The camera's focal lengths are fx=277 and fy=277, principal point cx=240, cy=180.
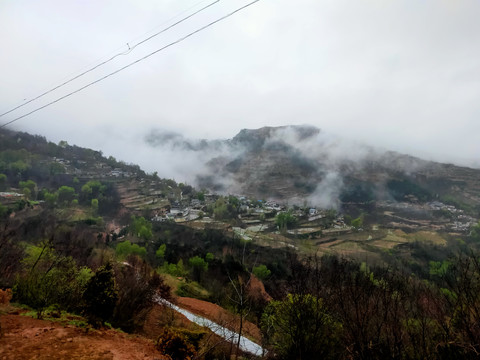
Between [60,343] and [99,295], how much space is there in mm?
1808

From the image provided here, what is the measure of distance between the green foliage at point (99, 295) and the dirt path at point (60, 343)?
586 millimetres

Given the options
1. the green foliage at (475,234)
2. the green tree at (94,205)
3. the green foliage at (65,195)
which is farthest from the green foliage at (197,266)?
the green foliage at (475,234)

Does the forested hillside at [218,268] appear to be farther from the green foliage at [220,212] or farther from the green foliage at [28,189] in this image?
the green foliage at [220,212]

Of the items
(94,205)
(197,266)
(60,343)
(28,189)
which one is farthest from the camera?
(94,205)

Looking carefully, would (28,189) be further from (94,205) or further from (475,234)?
(475,234)

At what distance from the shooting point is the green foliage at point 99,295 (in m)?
8.69

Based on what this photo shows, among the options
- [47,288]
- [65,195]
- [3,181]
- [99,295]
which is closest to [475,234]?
[99,295]

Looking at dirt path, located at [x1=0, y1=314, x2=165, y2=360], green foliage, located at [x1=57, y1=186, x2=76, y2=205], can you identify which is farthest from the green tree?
dirt path, located at [x1=0, y1=314, x2=165, y2=360]

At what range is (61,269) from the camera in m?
10.5

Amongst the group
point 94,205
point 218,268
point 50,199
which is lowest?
point 218,268

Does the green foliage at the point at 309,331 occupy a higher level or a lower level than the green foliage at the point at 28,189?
lower

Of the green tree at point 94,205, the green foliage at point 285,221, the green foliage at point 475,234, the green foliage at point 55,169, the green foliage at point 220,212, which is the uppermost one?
the green foliage at point 55,169

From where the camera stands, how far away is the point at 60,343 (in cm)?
693

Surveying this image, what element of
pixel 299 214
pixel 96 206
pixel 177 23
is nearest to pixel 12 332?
pixel 177 23
